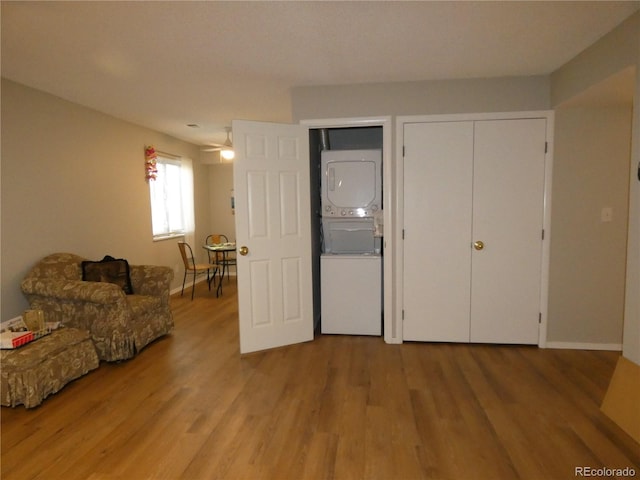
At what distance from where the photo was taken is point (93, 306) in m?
3.09

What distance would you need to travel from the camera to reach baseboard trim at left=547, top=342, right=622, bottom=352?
3.21 m

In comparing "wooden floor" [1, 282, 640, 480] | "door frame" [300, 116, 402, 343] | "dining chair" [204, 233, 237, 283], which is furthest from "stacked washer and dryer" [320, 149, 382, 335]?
"dining chair" [204, 233, 237, 283]

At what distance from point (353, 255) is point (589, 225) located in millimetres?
2092

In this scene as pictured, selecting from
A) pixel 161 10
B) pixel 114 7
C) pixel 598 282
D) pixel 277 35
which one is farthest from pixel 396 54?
pixel 598 282

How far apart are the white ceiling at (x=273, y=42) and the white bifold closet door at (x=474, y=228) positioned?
569 mm

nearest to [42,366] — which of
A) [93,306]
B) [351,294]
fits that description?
[93,306]

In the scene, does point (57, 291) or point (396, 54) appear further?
point (57, 291)

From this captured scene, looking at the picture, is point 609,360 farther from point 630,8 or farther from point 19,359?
point 19,359

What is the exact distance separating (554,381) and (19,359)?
147 inches

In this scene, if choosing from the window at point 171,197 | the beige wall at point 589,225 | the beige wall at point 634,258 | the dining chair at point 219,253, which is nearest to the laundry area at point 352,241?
the beige wall at point 589,225

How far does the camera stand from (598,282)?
10.5ft

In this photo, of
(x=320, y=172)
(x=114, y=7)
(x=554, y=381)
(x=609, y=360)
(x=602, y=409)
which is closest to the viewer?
(x=114, y=7)

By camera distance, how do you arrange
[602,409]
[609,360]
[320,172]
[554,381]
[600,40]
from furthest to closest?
[320,172] → [609,360] → [554,381] → [600,40] → [602,409]

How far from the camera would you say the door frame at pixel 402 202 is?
3178 mm
